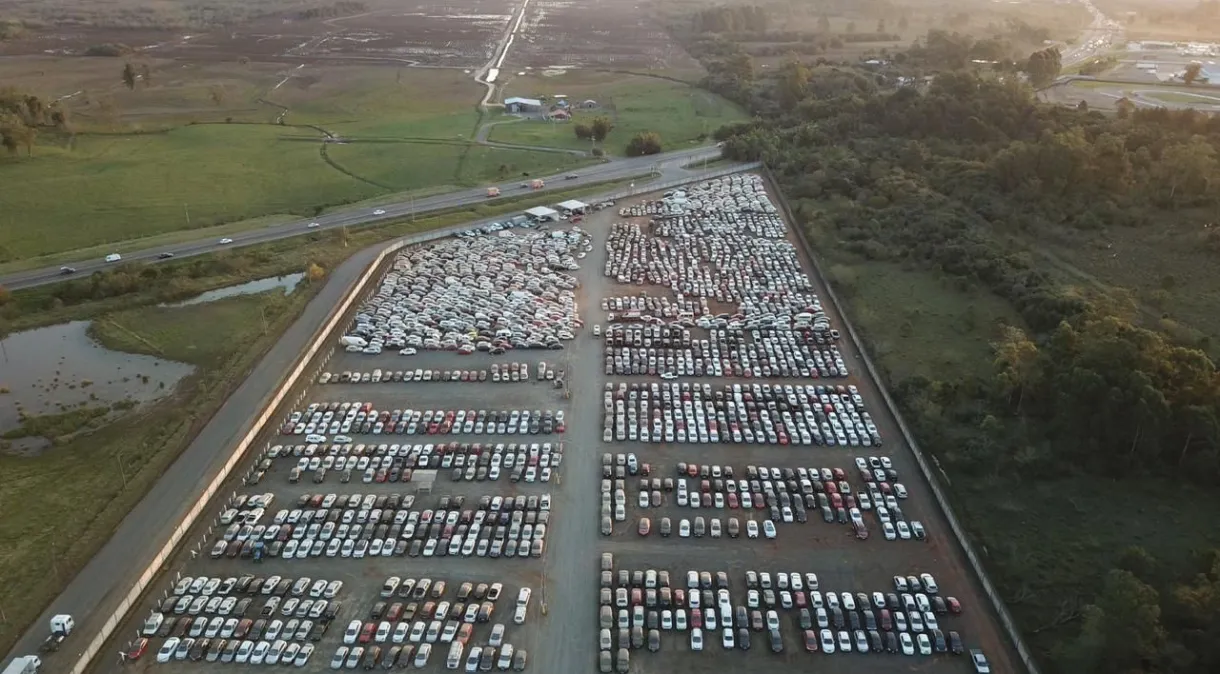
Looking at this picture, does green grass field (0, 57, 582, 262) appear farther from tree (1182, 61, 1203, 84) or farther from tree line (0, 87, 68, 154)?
tree (1182, 61, 1203, 84)

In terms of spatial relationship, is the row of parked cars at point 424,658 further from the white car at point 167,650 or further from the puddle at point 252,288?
the puddle at point 252,288

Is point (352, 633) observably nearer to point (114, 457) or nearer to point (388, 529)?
point (388, 529)

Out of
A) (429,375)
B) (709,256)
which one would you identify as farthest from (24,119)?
(709,256)

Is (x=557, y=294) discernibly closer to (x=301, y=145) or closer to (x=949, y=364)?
(x=949, y=364)

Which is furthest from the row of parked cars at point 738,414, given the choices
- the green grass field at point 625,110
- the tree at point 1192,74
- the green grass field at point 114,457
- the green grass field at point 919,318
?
the tree at point 1192,74

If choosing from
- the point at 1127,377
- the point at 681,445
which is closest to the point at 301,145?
the point at 681,445
